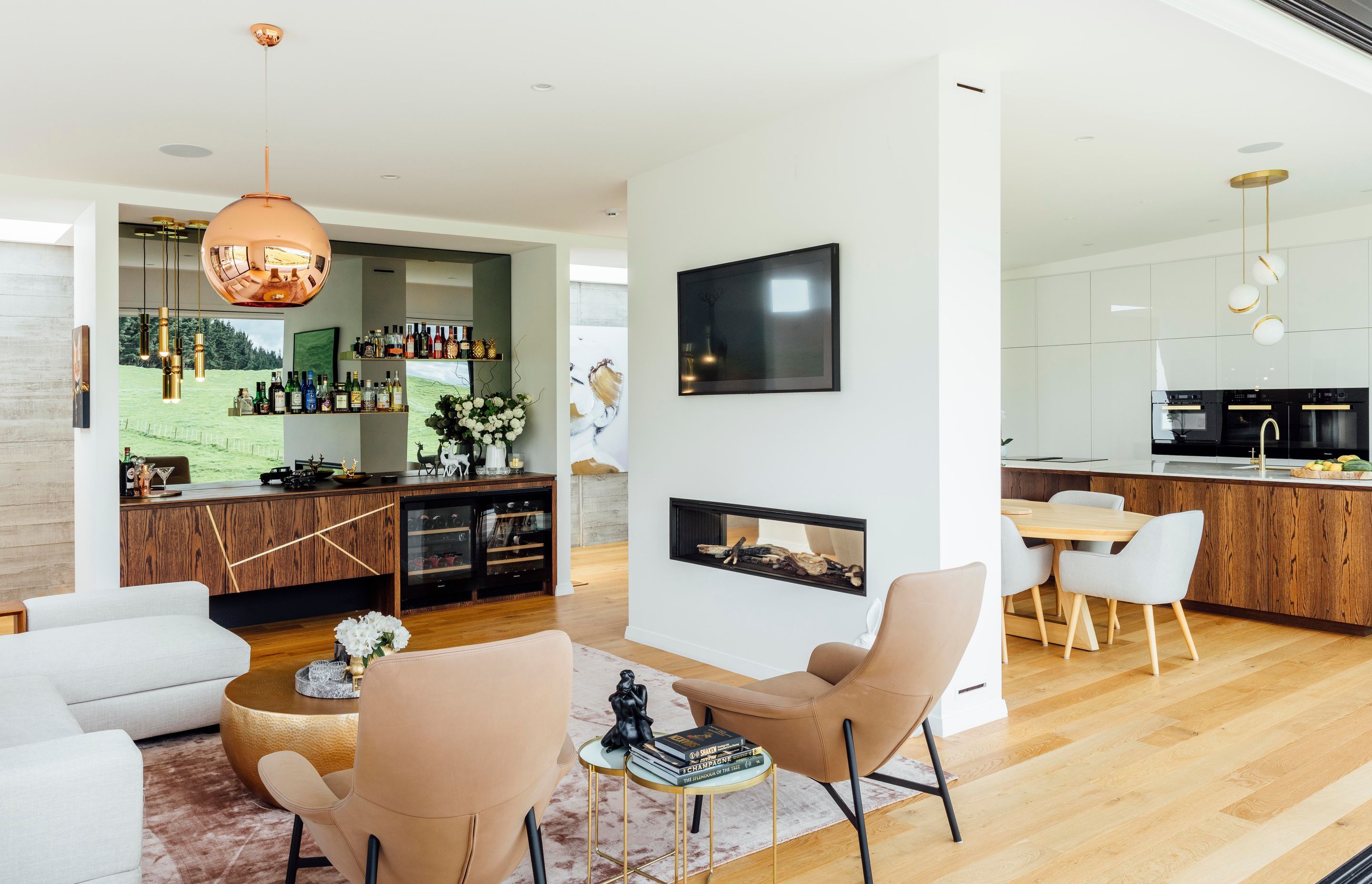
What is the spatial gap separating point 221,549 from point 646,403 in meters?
2.69

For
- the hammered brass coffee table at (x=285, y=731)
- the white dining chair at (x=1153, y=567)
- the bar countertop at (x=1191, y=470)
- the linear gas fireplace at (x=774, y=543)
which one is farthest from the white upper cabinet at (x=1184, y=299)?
the hammered brass coffee table at (x=285, y=731)

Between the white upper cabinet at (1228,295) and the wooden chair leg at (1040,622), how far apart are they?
329 cm

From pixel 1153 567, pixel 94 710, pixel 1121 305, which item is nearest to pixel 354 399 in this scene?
pixel 94 710

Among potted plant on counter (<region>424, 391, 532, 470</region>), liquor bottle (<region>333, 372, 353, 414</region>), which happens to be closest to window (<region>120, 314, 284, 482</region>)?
liquor bottle (<region>333, 372, 353, 414</region>)

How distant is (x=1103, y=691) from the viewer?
4320mm

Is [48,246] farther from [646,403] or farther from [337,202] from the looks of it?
[646,403]

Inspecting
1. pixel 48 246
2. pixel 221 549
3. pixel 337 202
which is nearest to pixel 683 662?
pixel 221 549

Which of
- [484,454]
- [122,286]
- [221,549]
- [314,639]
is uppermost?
[122,286]

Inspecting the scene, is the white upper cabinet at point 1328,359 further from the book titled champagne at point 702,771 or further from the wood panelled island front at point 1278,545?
the book titled champagne at point 702,771

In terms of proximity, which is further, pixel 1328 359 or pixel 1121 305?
pixel 1121 305

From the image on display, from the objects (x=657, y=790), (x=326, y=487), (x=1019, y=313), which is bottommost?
(x=657, y=790)

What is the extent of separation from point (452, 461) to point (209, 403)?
2.02 metres

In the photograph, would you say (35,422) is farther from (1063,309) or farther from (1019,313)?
(1063,309)

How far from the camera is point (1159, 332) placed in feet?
24.8
